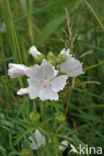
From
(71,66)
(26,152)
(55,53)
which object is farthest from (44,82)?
(55,53)

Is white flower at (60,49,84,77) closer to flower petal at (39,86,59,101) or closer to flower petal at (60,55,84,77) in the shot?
flower petal at (60,55,84,77)

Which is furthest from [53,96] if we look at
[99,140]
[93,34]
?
[93,34]

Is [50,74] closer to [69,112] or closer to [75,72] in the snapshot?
[75,72]

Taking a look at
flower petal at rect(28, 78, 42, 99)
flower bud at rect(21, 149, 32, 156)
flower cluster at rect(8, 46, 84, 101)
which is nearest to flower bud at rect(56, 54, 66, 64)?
flower cluster at rect(8, 46, 84, 101)

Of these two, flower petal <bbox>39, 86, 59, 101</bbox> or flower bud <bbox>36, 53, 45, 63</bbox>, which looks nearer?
flower petal <bbox>39, 86, 59, 101</bbox>

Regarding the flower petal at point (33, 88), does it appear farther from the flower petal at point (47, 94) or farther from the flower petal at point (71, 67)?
the flower petal at point (71, 67)

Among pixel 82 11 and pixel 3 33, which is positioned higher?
pixel 82 11

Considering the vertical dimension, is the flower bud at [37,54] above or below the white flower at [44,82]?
above

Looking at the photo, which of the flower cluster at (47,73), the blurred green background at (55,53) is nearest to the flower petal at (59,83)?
the flower cluster at (47,73)
